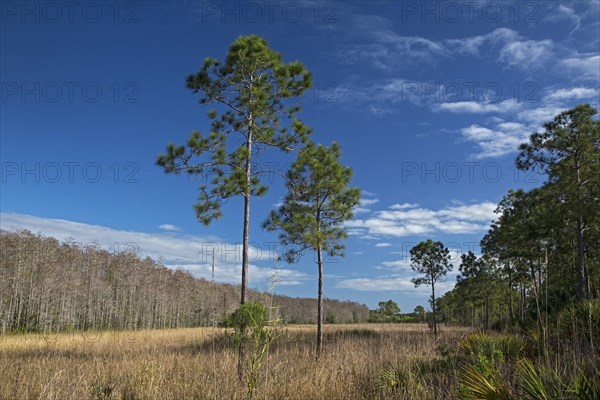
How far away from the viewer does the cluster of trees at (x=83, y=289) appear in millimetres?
40031

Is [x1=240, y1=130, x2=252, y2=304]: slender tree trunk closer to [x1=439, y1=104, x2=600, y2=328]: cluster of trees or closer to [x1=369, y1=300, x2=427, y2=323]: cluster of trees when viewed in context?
[x1=369, y1=300, x2=427, y2=323]: cluster of trees

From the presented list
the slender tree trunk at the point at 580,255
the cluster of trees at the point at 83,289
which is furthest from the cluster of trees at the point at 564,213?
the cluster of trees at the point at 83,289

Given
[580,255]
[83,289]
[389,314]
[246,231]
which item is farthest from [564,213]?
[83,289]

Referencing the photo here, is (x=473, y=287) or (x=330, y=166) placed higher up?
(x=330, y=166)

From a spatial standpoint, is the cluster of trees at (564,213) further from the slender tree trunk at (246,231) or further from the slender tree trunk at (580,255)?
the slender tree trunk at (246,231)

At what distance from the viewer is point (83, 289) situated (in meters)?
50.0

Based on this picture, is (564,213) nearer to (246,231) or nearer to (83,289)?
(246,231)

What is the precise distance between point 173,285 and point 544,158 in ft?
203

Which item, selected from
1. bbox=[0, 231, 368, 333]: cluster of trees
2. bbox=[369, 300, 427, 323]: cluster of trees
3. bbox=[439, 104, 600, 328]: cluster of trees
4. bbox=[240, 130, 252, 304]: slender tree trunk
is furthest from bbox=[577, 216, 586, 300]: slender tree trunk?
bbox=[0, 231, 368, 333]: cluster of trees

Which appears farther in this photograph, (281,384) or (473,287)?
(473,287)

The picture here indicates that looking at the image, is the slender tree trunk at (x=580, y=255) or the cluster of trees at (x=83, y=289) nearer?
the slender tree trunk at (x=580, y=255)

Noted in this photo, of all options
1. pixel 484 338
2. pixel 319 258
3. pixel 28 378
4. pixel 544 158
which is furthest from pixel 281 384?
pixel 544 158

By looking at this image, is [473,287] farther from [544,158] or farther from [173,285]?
[173,285]

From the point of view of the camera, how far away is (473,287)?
1390 inches
